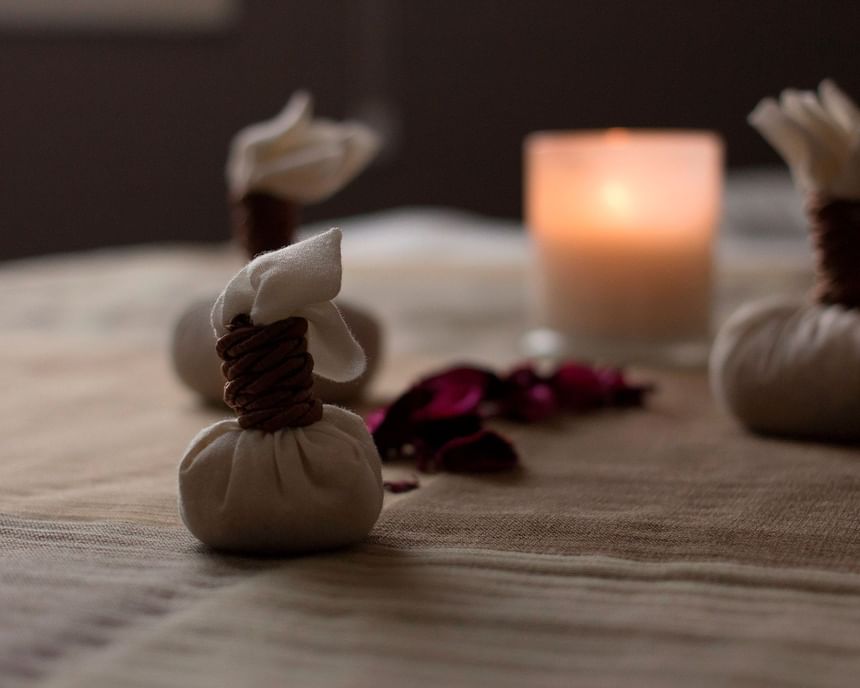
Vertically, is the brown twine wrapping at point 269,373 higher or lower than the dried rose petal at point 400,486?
higher

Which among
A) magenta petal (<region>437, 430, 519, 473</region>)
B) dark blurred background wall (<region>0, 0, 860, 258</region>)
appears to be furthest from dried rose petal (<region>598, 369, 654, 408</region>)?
dark blurred background wall (<region>0, 0, 860, 258</region>)

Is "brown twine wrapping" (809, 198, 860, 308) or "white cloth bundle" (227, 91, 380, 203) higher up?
"white cloth bundle" (227, 91, 380, 203)

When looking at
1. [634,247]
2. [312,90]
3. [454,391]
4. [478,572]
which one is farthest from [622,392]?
[312,90]

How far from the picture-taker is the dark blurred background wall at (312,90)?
2.61 metres

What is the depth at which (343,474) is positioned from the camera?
528 millimetres

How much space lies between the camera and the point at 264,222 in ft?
3.00

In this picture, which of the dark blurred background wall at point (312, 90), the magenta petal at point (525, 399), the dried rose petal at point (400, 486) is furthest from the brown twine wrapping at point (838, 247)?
the dark blurred background wall at point (312, 90)

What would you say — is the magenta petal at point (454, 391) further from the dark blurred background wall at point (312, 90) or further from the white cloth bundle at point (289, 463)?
the dark blurred background wall at point (312, 90)

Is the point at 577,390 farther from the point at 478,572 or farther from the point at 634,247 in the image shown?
the point at 478,572

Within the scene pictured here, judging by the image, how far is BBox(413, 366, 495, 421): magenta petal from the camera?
0.74 metres

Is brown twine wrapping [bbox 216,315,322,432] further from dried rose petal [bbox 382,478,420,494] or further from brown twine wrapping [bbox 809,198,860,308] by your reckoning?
brown twine wrapping [bbox 809,198,860,308]

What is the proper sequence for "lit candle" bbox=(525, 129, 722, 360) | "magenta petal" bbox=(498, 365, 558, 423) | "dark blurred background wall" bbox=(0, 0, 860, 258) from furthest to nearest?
"dark blurred background wall" bbox=(0, 0, 860, 258) → "lit candle" bbox=(525, 129, 722, 360) → "magenta petal" bbox=(498, 365, 558, 423)

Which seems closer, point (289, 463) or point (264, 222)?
point (289, 463)

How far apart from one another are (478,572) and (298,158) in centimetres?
48
